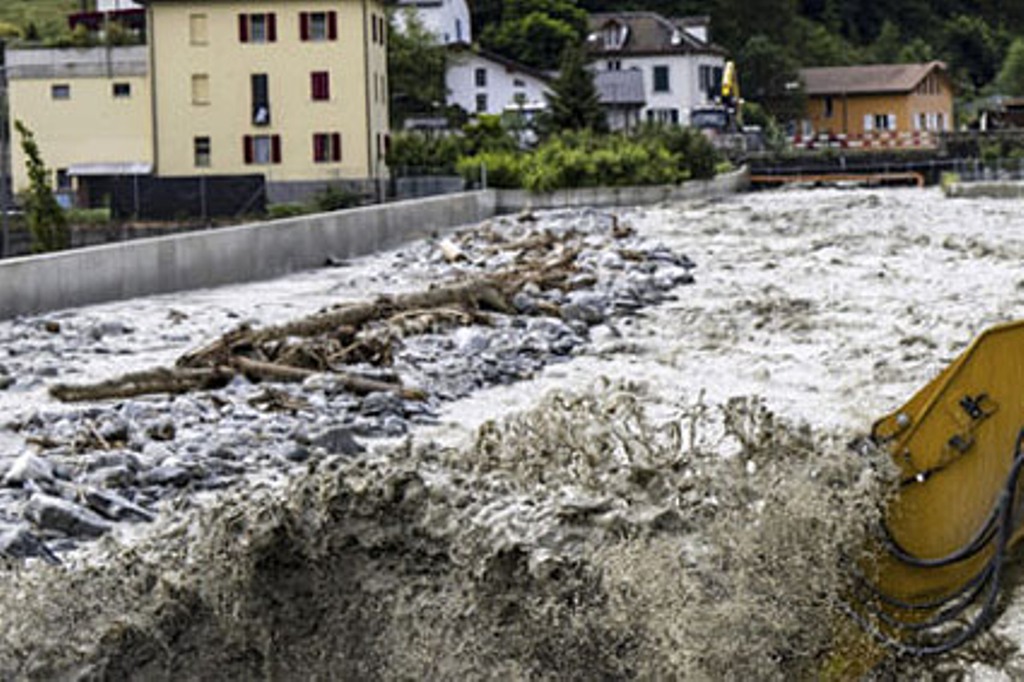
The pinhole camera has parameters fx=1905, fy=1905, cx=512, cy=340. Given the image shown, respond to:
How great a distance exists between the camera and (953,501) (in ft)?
25.6

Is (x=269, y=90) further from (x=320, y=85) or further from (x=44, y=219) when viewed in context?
(x=44, y=219)

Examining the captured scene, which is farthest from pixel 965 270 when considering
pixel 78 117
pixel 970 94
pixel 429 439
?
pixel 970 94

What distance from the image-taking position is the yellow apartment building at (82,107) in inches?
2648

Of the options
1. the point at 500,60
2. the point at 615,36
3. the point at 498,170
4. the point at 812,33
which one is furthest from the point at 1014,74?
the point at 498,170

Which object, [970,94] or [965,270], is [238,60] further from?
[970,94]

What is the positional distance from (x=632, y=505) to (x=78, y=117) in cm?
6218

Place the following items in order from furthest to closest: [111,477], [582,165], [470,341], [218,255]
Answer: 1. [582,165]
2. [218,255]
3. [470,341]
4. [111,477]

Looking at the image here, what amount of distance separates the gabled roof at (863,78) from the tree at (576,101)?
133 feet

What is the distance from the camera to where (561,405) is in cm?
1127

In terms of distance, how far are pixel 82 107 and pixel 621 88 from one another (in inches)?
1461

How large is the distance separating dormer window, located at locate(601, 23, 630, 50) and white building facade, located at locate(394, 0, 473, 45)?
7.50 metres

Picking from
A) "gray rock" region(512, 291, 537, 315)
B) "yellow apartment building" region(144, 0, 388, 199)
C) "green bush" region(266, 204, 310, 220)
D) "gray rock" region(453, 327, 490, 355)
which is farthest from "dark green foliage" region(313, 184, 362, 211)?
"gray rock" region(453, 327, 490, 355)

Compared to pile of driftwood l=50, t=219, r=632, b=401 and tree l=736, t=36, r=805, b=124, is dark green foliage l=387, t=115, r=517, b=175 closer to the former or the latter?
pile of driftwood l=50, t=219, r=632, b=401

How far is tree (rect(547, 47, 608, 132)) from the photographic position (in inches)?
2736
